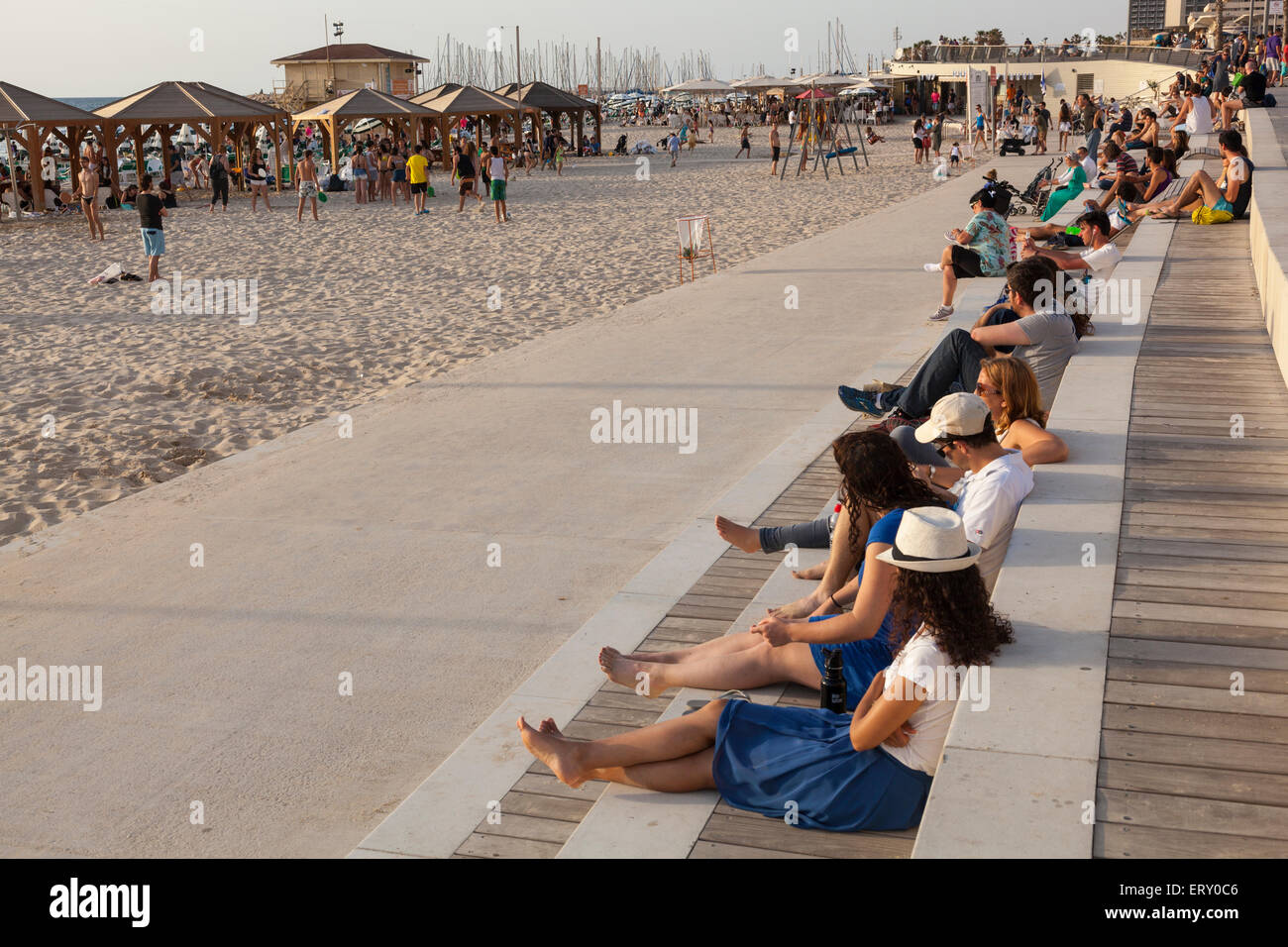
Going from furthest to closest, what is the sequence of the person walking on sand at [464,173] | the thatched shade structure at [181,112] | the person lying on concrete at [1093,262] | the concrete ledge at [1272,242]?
1. the thatched shade structure at [181,112]
2. the person walking on sand at [464,173]
3. the person lying on concrete at [1093,262]
4. the concrete ledge at [1272,242]

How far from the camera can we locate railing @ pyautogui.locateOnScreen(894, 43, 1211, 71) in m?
58.0

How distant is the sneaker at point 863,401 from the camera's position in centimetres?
768

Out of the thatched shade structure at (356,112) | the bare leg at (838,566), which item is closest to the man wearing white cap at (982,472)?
the bare leg at (838,566)

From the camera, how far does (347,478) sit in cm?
810

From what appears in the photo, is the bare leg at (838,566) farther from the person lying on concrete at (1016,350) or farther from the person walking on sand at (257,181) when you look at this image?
the person walking on sand at (257,181)

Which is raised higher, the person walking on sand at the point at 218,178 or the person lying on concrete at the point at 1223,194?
the person walking on sand at the point at 218,178

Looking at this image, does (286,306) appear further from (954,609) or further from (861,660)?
(954,609)

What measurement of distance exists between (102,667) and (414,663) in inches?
54.1

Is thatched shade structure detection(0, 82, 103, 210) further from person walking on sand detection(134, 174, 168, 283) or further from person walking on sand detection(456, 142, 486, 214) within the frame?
person walking on sand detection(134, 174, 168, 283)

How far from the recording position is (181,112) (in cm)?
2980

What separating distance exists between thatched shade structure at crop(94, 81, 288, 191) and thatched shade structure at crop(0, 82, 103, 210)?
117 cm

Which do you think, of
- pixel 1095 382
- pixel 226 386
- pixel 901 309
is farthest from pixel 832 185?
pixel 1095 382

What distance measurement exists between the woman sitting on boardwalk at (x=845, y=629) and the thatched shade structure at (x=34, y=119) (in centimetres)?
2655

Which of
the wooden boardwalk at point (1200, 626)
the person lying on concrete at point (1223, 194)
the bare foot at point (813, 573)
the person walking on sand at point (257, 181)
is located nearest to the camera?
the wooden boardwalk at point (1200, 626)
